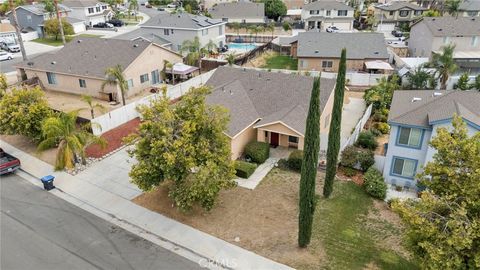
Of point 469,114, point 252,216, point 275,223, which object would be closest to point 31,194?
point 252,216

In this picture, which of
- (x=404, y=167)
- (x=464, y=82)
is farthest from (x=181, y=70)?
(x=464, y=82)

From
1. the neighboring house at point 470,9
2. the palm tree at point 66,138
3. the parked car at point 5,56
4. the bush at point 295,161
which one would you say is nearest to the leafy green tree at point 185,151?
the bush at point 295,161

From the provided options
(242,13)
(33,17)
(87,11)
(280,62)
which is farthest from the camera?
(242,13)

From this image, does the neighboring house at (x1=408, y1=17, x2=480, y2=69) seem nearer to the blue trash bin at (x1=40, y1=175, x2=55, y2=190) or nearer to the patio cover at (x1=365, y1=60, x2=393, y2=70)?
the patio cover at (x1=365, y1=60, x2=393, y2=70)

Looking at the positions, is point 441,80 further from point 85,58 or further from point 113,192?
point 85,58

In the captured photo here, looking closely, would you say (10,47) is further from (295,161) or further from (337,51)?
(295,161)

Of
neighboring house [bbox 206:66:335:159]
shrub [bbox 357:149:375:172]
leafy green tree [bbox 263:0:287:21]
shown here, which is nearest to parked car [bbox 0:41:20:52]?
neighboring house [bbox 206:66:335:159]

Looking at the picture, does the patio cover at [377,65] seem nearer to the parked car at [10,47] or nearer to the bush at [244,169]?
the bush at [244,169]
